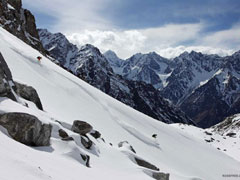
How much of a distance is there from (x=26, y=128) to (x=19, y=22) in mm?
76224

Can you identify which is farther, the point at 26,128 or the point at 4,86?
the point at 4,86

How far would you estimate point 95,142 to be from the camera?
58.0 ft

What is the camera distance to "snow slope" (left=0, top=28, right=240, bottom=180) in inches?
355

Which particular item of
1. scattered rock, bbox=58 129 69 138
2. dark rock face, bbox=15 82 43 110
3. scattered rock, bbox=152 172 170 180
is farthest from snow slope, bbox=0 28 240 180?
dark rock face, bbox=15 82 43 110

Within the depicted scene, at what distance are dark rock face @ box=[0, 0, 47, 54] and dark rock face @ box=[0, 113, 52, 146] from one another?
5897 cm

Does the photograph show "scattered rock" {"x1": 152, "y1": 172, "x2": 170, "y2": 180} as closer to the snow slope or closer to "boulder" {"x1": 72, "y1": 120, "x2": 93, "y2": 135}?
the snow slope

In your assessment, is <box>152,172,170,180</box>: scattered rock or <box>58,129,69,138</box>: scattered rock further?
<box>152,172,170,180</box>: scattered rock

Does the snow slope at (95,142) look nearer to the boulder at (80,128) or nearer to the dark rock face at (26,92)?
the boulder at (80,128)

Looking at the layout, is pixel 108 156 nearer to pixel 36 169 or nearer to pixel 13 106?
pixel 13 106

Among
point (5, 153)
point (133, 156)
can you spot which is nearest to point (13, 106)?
point (5, 153)

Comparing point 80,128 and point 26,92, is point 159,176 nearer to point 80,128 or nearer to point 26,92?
point 80,128

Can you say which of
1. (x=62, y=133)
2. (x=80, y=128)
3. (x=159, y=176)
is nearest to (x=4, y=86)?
(x=62, y=133)

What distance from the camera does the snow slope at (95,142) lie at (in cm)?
902

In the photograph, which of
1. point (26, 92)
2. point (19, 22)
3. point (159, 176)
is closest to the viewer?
point (159, 176)
